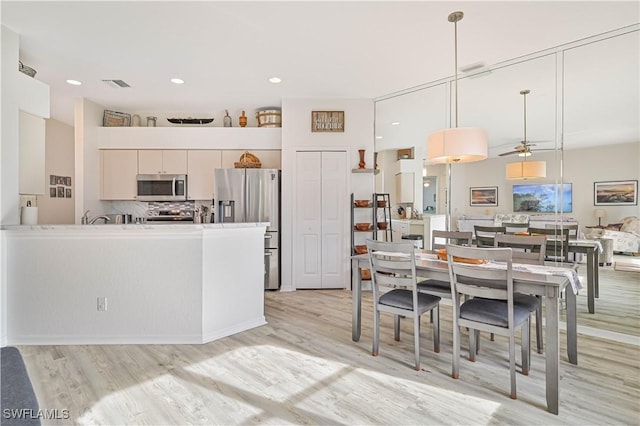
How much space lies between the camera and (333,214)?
464cm

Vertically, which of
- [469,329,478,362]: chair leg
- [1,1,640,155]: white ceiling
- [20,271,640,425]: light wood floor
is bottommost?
[20,271,640,425]: light wood floor

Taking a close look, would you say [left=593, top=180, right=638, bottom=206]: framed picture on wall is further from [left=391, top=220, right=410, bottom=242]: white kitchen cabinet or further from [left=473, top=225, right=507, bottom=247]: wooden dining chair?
[left=391, top=220, right=410, bottom=242]: white kitchen cabinet

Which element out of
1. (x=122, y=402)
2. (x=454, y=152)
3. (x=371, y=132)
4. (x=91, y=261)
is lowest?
(x=122, y=402)

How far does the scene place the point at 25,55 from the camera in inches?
126

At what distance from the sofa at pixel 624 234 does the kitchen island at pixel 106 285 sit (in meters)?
3.80

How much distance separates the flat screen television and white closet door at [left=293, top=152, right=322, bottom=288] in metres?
2.51

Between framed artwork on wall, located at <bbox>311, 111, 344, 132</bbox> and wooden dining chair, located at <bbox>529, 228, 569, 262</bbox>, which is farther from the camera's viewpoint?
framed artwork on wall, located at <bbox>311, 111, 344, 132</bbox>

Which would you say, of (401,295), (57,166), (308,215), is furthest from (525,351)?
(57,166)

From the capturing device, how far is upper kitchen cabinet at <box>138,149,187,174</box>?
4.87 meters

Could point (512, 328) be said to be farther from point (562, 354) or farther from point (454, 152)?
point (454, 152)

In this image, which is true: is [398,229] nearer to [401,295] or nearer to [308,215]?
[308,215]

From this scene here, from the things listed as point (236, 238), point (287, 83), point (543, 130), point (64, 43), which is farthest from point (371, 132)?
point (64, 43)

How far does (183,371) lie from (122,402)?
0.43m

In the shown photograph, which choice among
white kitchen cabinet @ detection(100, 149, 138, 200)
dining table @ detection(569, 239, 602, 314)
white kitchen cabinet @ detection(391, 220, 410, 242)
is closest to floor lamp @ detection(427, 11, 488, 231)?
dining table @ detection(569, 239, 602, 314)
